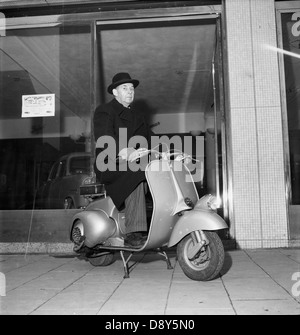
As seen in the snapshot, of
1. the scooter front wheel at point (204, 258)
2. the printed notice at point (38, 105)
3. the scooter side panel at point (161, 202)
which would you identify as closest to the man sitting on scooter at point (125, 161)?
the scooter side panel at point (161, 202)

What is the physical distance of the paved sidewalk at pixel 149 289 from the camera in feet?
7.16

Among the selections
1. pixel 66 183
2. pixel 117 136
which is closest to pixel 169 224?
pixel 117 136

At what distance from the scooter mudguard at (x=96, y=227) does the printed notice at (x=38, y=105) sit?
264 cm

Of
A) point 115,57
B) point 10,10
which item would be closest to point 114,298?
point 10,10

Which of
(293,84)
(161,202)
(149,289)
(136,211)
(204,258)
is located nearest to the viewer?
(149,289)

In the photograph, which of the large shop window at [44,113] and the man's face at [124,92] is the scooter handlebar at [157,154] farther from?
the large shop window at [44,113]

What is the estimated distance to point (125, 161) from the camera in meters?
3.21

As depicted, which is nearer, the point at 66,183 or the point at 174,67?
the point at 66,183

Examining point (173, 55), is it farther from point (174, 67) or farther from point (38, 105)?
point (38, 105)

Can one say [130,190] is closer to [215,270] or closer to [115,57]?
[215,270]

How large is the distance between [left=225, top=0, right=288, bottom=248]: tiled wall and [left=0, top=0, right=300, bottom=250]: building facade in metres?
0.01

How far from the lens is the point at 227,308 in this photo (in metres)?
2.16

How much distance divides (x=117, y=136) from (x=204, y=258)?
53.7 inches
